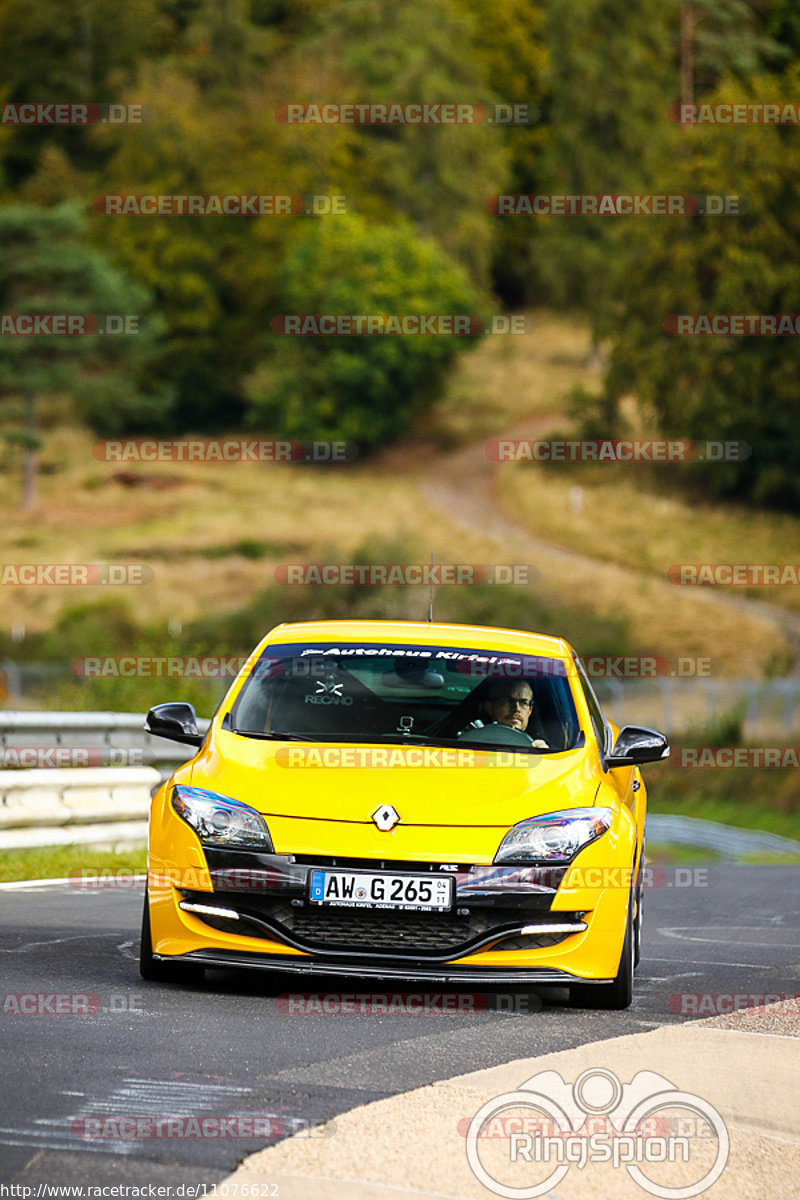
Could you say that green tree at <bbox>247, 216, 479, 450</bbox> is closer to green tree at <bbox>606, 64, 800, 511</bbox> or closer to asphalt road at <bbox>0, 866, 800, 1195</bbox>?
green tree at <bbox>606, 64, 800, 511</bbox>

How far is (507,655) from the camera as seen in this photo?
9.30 meters

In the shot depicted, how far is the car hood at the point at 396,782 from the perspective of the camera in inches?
304

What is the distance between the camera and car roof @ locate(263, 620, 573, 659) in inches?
368

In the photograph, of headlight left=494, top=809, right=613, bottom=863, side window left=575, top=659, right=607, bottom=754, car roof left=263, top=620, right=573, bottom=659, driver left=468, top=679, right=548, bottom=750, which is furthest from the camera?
car roof left=263, top=620, right=573, bottom=659

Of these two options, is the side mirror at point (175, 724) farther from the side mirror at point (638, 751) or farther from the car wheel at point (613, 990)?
the car wheel at point (613, 990)

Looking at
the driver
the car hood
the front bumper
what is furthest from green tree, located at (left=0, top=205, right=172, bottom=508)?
the front bumper

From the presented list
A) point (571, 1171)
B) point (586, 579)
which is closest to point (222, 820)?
point (571, 1171)

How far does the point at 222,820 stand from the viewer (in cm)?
780

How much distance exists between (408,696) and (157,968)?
6.40 feet

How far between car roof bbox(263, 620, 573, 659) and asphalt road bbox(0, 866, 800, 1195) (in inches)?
64.9

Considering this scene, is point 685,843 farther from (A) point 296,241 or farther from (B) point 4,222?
(A) point 296,241

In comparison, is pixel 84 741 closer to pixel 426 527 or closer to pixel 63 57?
pixel 426 527

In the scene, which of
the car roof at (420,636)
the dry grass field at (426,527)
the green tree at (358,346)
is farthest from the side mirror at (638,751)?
the green tree at (358,346)

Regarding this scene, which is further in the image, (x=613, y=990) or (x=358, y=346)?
(x=358, y=346)
